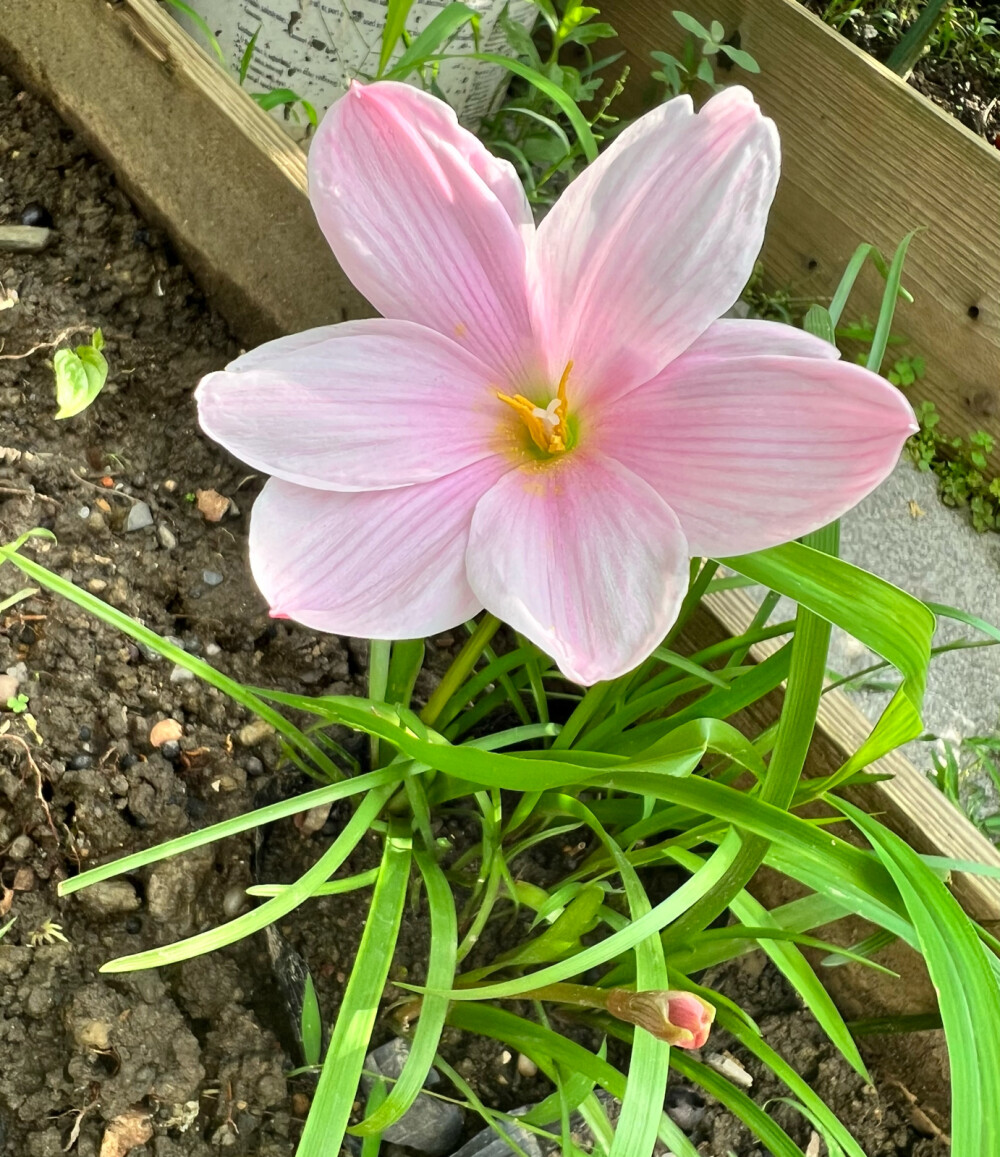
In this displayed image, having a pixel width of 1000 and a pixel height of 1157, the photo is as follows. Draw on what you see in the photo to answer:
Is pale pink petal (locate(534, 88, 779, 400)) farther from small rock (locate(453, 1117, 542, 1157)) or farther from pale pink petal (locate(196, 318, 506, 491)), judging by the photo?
small rock (locate(453, 1117, 542, 1157))

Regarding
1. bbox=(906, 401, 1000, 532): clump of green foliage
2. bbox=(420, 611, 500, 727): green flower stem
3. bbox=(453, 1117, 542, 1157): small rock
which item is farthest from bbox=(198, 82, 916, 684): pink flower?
bbox=(906, 401, 1000, 532): clump of green foliage

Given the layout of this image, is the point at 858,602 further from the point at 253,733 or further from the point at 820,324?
the point at 253,733

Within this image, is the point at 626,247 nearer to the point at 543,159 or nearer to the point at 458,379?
the point at 458,379

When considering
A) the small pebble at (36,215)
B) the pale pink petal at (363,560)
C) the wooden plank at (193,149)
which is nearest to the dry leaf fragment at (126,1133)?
the pale pink petal at (363,560)

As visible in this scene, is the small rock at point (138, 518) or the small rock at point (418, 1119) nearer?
the small rock at point (418, 1119)

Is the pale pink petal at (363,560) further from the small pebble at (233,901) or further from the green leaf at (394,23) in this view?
the green leaf at (394,23)
